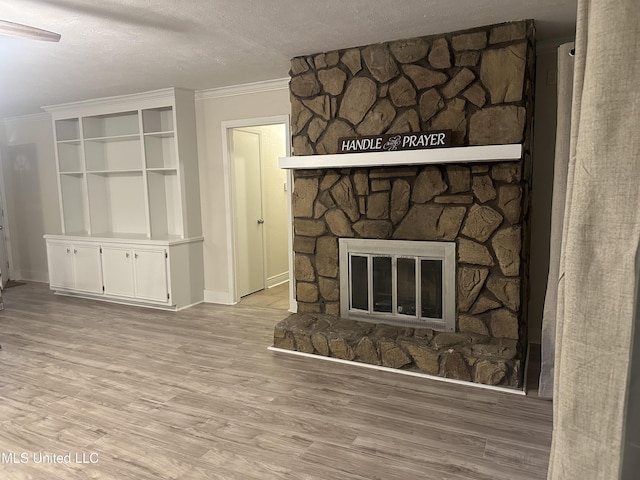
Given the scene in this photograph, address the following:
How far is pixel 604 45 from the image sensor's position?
70 centimetres

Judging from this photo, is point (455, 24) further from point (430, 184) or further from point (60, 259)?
point (60, 259)

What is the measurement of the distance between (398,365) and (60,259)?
4.65 metres

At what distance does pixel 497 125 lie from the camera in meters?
3.09

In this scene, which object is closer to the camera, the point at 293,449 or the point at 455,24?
the point at 293,449

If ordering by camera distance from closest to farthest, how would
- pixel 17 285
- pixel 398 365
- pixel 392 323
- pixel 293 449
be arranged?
pixel 293 449 → pixel 398 365 → pixel 392 323 → pixel 17 285

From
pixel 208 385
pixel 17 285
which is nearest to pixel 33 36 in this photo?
pixel 208 385

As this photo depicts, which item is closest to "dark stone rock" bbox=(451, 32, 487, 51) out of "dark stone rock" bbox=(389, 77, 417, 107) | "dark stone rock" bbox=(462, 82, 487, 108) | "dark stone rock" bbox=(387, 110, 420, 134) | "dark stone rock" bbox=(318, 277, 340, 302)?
"dark stone rock" bbox=(462, 82, 487, 108)

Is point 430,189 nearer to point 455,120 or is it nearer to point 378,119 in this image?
point 455,120

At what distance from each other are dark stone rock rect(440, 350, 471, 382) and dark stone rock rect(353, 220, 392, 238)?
100 centimetres

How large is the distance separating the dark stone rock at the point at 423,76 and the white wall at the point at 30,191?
5.29 m

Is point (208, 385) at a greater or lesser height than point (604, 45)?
lesser

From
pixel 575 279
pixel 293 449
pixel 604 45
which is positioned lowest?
pixel 293 449

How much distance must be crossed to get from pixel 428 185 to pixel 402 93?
716 mm

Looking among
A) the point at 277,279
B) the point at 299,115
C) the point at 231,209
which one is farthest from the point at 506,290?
the point at 277,279
